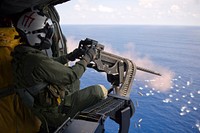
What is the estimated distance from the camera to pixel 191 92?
345 inches

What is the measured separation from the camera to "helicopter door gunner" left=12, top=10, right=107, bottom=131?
1914 millimetres

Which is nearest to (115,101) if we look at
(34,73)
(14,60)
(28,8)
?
(34,73)

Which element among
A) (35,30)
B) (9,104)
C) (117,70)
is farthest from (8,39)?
(117,70)

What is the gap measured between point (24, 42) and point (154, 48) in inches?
482

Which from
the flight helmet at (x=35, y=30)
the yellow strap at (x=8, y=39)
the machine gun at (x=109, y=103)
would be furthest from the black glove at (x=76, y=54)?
the yellow strap at (x=8, y=39)

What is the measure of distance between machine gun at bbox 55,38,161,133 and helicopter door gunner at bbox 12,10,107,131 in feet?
1.21

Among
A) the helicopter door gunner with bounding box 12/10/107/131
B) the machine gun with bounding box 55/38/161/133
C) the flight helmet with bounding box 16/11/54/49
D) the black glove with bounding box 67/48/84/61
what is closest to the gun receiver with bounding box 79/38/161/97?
the machine gun with bounding box 55/38/161/133

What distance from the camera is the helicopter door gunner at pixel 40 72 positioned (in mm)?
1914

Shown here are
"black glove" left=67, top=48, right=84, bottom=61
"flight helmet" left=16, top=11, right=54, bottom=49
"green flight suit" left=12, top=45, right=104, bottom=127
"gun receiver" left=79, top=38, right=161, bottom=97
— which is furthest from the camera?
"gun receiver" left=79, top=38, right=161, bottom=97

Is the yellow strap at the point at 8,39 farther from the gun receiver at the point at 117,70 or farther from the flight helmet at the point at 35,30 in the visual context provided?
the gun receiver at the point at 117,70

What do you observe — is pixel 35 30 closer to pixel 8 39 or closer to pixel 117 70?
pixel 8 39

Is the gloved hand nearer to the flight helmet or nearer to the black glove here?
the black glove

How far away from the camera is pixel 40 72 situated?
6.21 ft

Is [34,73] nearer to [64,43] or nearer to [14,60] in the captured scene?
[14,60]
